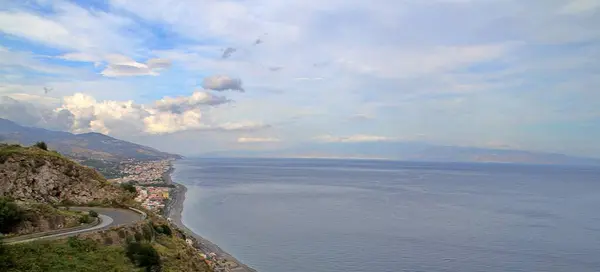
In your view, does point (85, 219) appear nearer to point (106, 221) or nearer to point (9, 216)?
point (106, 221)

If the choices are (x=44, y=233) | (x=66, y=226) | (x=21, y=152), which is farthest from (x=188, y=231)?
(x=44, y=233)

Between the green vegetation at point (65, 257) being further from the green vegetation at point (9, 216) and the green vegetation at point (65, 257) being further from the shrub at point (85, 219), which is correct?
the shrub at point (85, 219)

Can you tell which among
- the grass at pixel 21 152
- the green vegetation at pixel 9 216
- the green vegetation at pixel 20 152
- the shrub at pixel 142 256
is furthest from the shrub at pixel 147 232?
the grass at pixel 21 152

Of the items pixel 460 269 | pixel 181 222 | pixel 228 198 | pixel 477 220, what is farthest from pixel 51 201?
pixel 228 198

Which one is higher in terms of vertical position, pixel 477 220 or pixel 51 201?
pixel 51 201

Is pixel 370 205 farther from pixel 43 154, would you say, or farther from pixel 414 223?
pixel 43 154

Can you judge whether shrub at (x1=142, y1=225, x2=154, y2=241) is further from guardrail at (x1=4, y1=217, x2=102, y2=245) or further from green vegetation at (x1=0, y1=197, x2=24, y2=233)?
green vegetation at (x1=0, y1=197, x2=24, y2=233)
